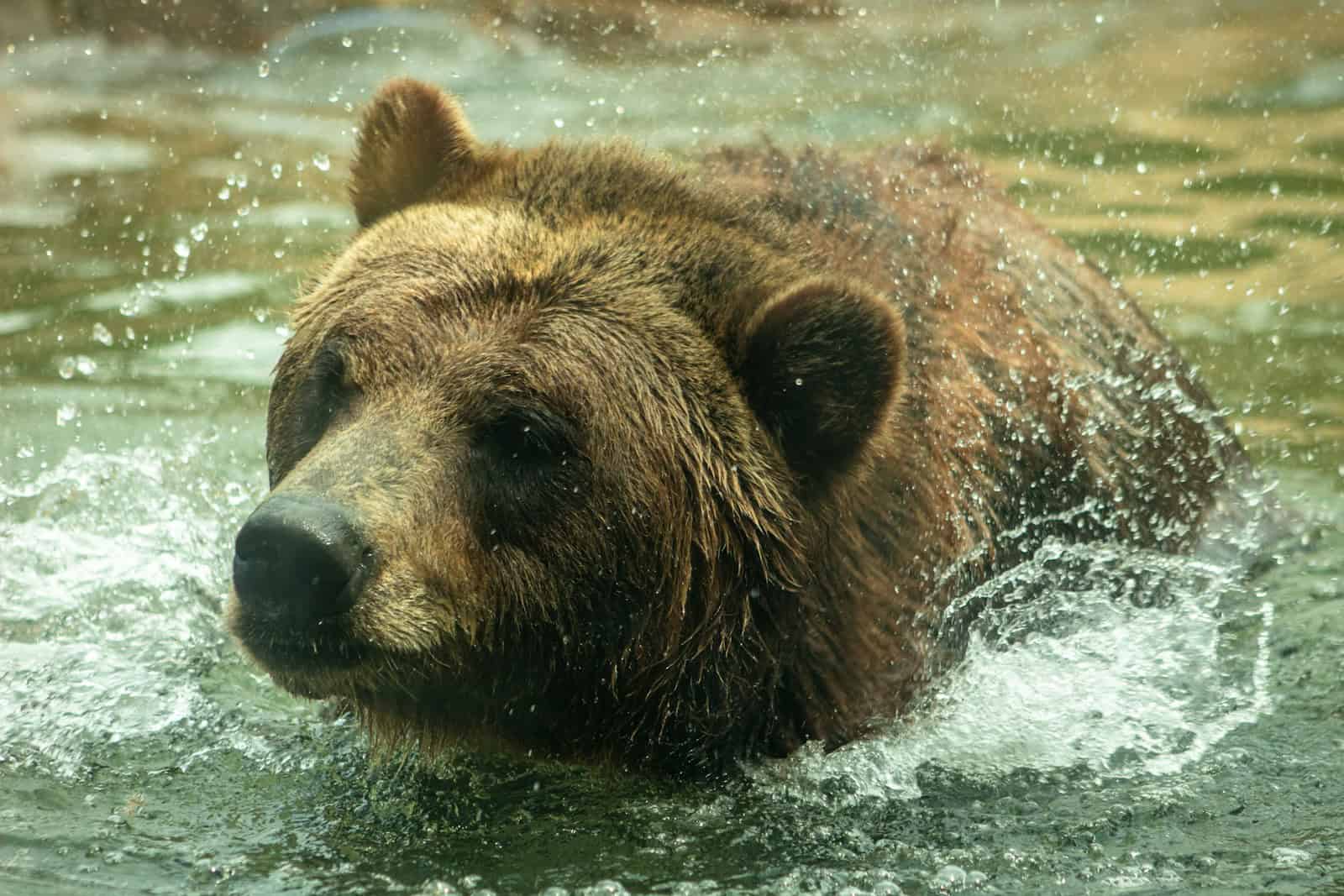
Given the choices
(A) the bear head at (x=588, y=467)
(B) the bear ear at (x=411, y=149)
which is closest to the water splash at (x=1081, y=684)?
(A) the bear head at (x=588, y=467)

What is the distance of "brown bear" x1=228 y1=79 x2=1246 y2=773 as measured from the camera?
454 cm

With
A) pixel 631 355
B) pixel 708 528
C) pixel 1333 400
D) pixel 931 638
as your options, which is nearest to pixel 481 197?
pixel 631 355

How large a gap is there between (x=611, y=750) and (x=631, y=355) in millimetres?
1179

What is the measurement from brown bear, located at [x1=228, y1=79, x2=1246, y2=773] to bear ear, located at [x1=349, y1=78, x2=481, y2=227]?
0.01 meters

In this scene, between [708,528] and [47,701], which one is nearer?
[708,528]

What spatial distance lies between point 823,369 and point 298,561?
155cm

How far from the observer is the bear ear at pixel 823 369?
4.79m

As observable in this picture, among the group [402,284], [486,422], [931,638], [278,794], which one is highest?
[402,284]

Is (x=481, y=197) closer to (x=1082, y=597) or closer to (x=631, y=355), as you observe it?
(x=631, y=355)

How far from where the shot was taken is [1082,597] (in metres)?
6.27

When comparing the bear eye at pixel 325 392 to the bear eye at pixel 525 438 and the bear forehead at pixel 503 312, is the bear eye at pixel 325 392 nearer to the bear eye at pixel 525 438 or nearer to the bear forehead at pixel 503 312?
the bear forehead at pixel 503 312

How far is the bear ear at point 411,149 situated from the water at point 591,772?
5.75ft

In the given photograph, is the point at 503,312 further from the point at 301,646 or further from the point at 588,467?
the point at 301,646

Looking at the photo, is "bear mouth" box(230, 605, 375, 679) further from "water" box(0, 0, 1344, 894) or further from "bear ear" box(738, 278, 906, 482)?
"bear ear" box(738, 278, 906, 482)
